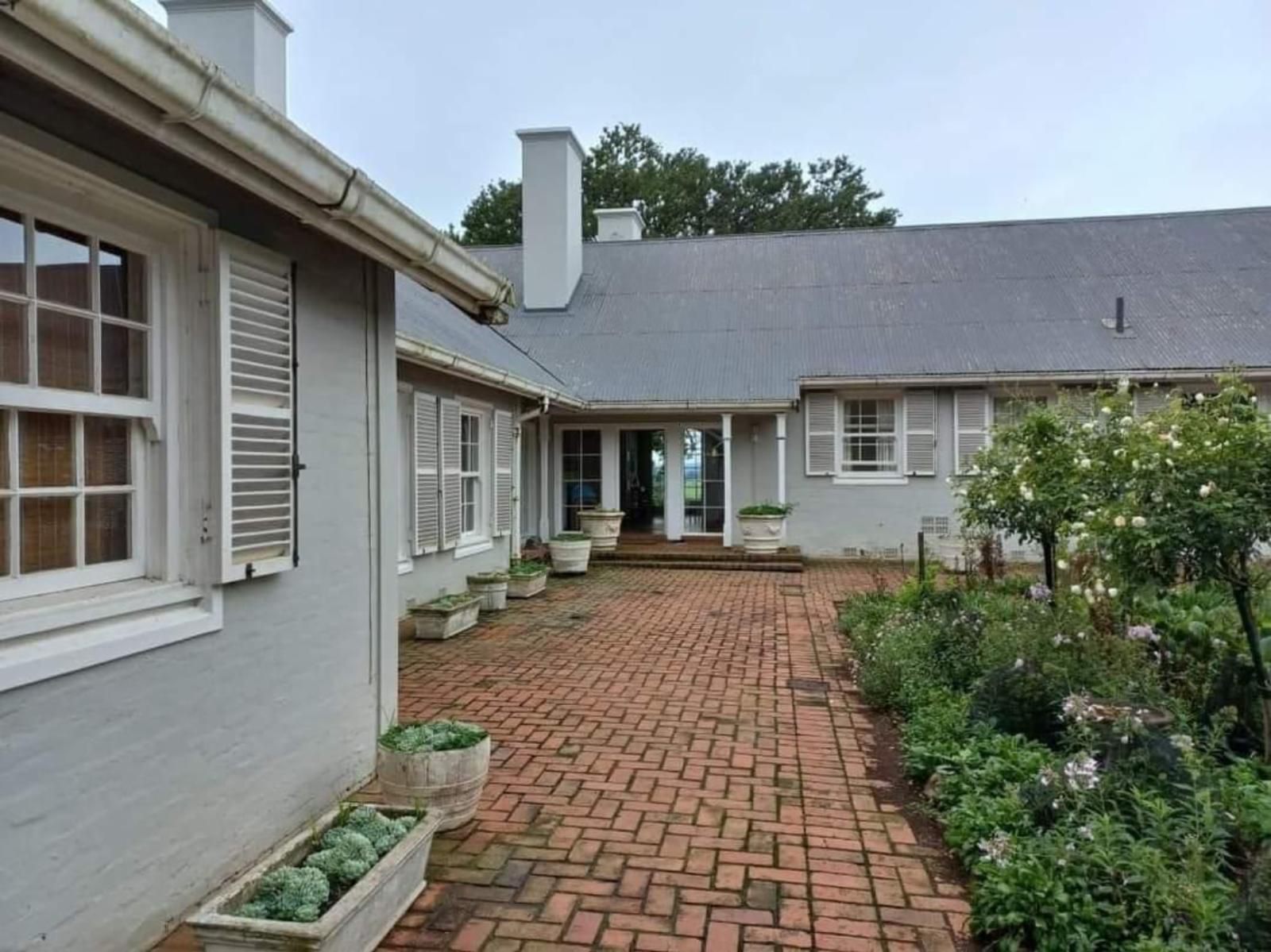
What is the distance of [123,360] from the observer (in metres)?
2.54

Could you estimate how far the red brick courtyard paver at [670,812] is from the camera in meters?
2.65

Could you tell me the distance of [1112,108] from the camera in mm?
14477

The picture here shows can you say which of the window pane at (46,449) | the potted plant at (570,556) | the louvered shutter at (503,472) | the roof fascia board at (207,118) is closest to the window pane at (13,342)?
the window pane at (46,449)

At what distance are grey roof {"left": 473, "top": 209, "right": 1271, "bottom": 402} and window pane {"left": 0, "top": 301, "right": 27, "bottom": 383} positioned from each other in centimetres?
1104

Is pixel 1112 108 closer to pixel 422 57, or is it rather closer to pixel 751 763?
pixel 422 57

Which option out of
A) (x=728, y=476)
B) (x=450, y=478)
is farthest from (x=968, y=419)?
(x=450, y=478)

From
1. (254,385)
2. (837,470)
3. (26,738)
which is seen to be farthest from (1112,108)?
(26,738)

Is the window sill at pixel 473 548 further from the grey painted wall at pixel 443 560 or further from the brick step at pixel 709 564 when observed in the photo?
the brick step at pixel 709 564

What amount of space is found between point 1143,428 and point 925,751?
2.00 meters

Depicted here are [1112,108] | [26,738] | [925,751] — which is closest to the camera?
[26,738]

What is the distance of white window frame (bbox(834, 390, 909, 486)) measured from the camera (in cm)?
1302

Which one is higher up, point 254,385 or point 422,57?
point 422,57

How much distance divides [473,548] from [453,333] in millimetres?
2604

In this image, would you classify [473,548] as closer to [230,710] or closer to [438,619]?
[438,619]
